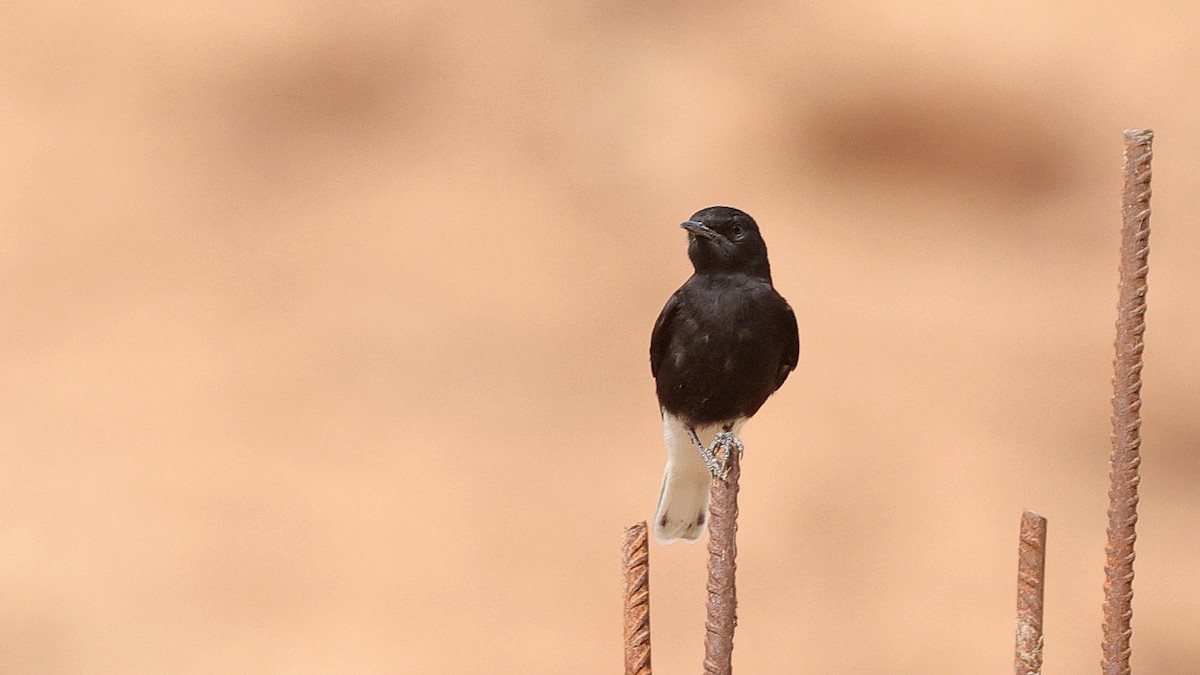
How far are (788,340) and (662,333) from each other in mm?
325

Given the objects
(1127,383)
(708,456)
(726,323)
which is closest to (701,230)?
(726,323)

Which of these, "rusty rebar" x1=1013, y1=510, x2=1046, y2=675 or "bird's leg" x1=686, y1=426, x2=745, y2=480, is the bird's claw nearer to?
"bird's leg" x1=686, y1=426, x2=745, y2=480

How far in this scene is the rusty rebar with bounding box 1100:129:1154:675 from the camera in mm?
1697

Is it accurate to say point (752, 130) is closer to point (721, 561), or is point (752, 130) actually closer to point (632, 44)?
point (632, 44)

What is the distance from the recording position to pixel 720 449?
274 centimetres

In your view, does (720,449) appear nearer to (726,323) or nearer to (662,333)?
(726,323)

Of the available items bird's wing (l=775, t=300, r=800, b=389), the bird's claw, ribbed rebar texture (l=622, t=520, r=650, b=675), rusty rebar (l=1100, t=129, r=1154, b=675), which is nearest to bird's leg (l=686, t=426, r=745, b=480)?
the bird's claw

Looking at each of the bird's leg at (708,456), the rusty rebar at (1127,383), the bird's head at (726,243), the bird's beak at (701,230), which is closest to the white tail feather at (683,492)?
the bird's leg at (708,456)

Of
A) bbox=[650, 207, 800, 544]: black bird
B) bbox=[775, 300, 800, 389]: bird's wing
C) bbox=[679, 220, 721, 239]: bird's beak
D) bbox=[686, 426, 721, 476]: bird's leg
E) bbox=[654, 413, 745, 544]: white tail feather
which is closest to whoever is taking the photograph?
bbox=[686, 426, 721, 476]: bird's leg

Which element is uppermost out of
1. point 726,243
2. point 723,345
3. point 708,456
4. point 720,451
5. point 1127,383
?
point 726,243

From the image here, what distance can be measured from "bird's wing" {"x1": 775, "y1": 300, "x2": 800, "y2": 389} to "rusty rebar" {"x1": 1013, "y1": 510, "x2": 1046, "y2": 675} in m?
1.52

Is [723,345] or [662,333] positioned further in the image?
[662,333]

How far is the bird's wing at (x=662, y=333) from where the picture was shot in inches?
133

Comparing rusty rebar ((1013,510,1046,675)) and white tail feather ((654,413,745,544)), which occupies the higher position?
rusty rebar ((1013,510,1046,675))
